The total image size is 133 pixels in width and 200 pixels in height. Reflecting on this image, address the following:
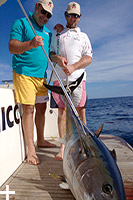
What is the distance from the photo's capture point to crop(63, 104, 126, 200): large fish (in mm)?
974

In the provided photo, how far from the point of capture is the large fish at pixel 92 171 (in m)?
0.97

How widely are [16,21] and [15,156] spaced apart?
1676 mm

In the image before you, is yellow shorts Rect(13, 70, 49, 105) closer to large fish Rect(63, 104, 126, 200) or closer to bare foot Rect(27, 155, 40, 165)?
bare foot Rect(27, 155, 40, 165)

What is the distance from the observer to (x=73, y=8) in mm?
2246

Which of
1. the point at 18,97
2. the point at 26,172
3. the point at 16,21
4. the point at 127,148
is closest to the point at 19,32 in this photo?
the point at 16,21

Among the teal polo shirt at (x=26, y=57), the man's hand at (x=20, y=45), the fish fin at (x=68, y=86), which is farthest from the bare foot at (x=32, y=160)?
the man's hand at (x=20, y=45)

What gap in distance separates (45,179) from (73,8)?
2.08m

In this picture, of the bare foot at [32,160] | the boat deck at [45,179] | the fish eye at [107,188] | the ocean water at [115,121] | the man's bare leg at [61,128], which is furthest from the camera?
the ocean water at [115,121]

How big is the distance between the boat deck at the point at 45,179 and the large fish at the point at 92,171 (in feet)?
1.30

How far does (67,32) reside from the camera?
234cm

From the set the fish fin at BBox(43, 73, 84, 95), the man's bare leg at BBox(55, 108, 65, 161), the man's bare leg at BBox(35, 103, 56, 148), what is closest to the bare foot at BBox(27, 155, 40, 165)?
the man's bare leg at BBox(55, 108, 65, 161)

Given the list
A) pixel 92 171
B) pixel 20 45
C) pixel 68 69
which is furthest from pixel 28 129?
pixel 92 171

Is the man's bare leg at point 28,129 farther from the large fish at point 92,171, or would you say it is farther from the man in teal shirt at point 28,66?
the large fish at point 92,171

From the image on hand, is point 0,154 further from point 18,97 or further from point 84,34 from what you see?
point 84,34
